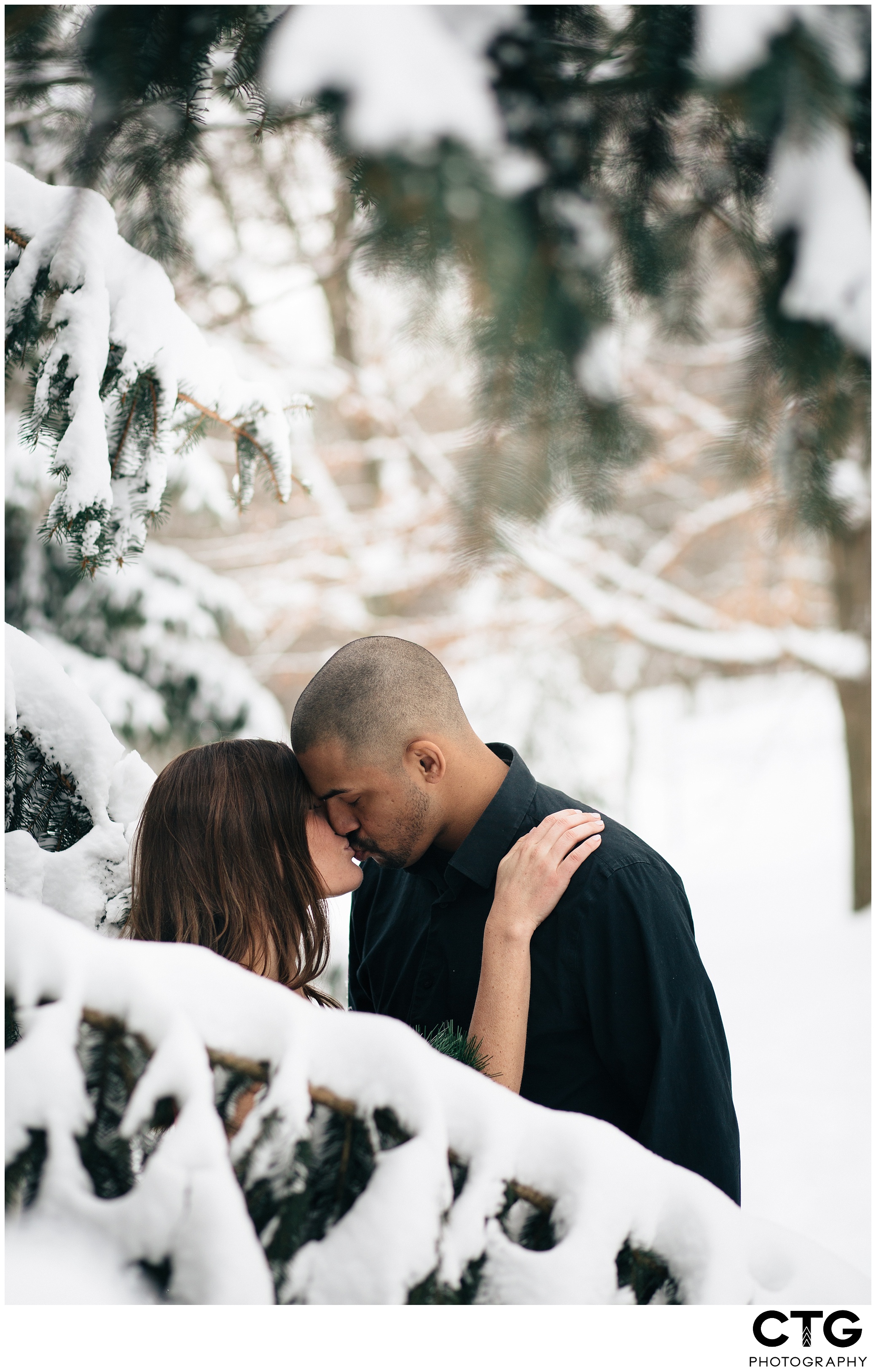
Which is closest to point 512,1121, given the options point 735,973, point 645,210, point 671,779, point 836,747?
point 645,210

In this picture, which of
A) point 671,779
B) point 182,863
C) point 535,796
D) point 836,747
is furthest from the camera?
point 836,747

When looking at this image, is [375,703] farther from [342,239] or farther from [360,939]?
[342,239]

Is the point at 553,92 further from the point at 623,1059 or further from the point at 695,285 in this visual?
the point at 623,1059

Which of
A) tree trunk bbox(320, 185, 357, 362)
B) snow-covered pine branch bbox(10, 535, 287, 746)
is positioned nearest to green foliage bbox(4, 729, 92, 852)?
tree trunk bbox(320, 185, 357, 362)

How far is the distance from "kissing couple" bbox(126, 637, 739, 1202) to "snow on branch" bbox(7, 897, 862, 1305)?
66 centimetres

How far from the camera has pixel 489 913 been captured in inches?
73.5

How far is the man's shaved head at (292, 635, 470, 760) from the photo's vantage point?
1.87 m

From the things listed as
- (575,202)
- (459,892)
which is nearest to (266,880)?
(459,892)

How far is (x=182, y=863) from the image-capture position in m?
1.65

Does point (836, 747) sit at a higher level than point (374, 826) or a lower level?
higher

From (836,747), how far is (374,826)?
13.0 m

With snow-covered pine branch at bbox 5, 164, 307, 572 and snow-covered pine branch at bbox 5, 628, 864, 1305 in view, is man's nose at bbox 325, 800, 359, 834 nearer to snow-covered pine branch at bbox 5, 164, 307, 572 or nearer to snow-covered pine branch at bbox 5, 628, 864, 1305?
snow-covered pine branch at bbox 5, 164, 307, 572

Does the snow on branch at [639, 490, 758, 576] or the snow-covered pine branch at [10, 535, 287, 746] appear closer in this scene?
the snow-covered pine branch at [10, 535, 287, 746]

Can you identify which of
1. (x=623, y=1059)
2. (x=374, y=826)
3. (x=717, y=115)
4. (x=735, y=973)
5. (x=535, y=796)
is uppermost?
(x=735, y=973)
